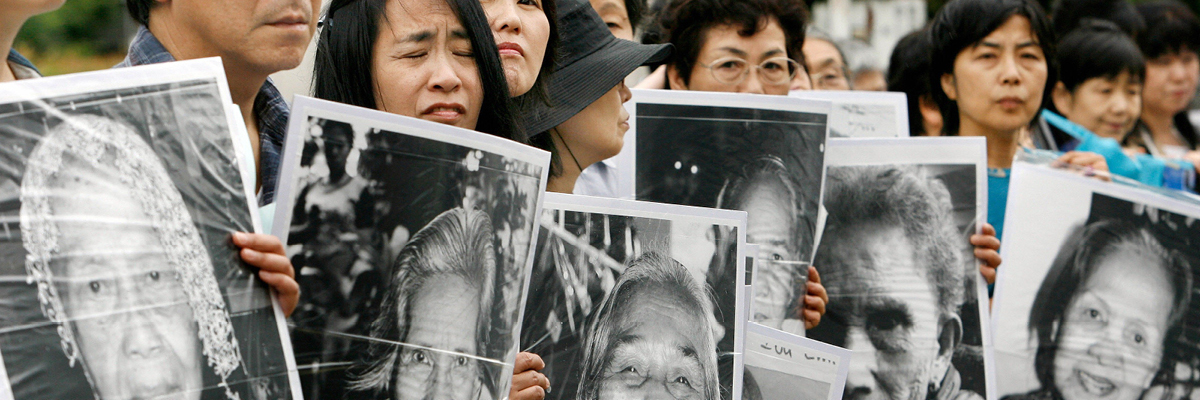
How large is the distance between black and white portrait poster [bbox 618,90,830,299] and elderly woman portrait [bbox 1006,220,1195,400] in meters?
0.76

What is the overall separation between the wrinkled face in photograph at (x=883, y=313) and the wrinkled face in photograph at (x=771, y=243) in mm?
238

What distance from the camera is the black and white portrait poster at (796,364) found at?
6.51 feet

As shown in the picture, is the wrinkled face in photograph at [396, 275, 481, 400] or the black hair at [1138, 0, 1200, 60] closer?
the wrinkled face in photograph at [396, 275, 481, 400]

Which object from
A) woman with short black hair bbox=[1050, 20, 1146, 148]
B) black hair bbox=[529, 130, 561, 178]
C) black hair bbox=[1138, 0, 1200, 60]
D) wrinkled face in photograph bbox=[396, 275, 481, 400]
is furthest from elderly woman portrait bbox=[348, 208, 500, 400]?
black hair bbox=[1138, 0, 1200, 60]

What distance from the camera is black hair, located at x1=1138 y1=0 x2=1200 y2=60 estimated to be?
5840 millimetres

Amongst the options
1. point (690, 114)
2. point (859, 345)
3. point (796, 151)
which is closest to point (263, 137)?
point (690, 114)

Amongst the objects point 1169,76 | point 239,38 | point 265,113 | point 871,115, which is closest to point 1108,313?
point 871,115

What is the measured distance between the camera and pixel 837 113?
3.20 meters

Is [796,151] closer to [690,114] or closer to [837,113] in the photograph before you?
[690,114]

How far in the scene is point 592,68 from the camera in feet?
7.60

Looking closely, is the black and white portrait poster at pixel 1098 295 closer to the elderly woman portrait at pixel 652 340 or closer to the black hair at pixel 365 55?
the elderly woman portrait at pixel 652 340

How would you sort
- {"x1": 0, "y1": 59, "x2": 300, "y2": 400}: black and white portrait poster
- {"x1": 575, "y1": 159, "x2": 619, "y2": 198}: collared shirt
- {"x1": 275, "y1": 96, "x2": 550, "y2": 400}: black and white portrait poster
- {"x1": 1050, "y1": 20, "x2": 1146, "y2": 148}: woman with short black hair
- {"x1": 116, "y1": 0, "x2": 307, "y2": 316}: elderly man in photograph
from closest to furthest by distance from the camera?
{"x1": 0, "y1": 59, "x2": 300, "y2": 400}: black and white portrait poster, {"x1": 275, "y1": 96, "x2": 550, "y2": 400}: black and white portrait poster, {"x1": 116, "y1": 0, "x2": 307, "y2": 316}: elderly man in photograph, {"x1": 575, "y1": 159, "x2": 619, "y2": 198}: collared shirt, {"x1": 1050, "y1": 20, "x2": 1146, "y2": 148}: woman with short black hair

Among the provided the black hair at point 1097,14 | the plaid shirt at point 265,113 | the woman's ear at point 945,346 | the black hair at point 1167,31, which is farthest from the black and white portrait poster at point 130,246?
the black hair at point 1167,31

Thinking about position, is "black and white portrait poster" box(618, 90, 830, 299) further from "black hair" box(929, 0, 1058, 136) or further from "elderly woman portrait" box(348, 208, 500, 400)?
"black hair" box(929, 0, 1058, 136)
